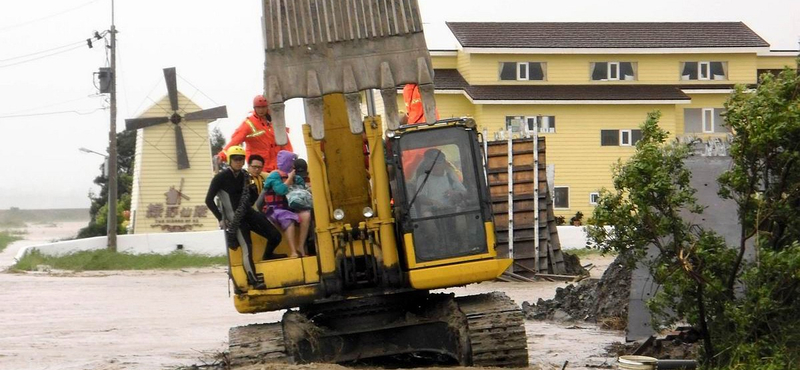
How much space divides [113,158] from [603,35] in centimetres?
2423

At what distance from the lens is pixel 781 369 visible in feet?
35.8

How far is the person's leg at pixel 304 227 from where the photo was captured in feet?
43.0

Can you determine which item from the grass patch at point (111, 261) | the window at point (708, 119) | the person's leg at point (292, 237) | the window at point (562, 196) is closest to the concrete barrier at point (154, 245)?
the grass patch at point (111, 261)

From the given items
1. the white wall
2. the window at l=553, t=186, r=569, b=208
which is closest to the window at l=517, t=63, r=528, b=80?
the window at l=553, t=186, r=569, b=208

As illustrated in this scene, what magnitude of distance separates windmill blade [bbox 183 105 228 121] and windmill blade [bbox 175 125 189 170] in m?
0.91

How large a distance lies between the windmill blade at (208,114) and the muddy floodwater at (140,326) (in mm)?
22382

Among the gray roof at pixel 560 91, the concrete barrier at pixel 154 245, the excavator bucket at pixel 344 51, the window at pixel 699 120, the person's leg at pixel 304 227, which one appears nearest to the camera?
the excavator bucket at pixel 344 51

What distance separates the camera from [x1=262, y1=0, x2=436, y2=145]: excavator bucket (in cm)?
1212

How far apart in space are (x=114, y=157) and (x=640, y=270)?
3780 cm

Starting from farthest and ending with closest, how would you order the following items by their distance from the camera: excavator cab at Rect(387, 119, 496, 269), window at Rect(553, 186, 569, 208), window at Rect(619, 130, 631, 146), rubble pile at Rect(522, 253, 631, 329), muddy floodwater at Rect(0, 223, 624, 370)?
1. window at Rect(553, 186, 569, 208)
2. window at Rect(619, 130, 631, 146)
3. rubble pile at Rect(522, 253, 631, 329)
4. muddy floodwater at Rect(0, 223, 624, 370)
5. excavator cab at Rect(387, 119, 496, 269)

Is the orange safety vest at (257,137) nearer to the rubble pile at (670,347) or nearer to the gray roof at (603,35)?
the rubble pile at (670,347)

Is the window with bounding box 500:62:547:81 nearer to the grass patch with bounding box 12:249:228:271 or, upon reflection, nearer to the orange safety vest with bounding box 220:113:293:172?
the grass patch with bounding box 12:249:228:271

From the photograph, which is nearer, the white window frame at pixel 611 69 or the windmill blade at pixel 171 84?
the windmill blade at pixel 171 84

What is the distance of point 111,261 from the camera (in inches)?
1729
